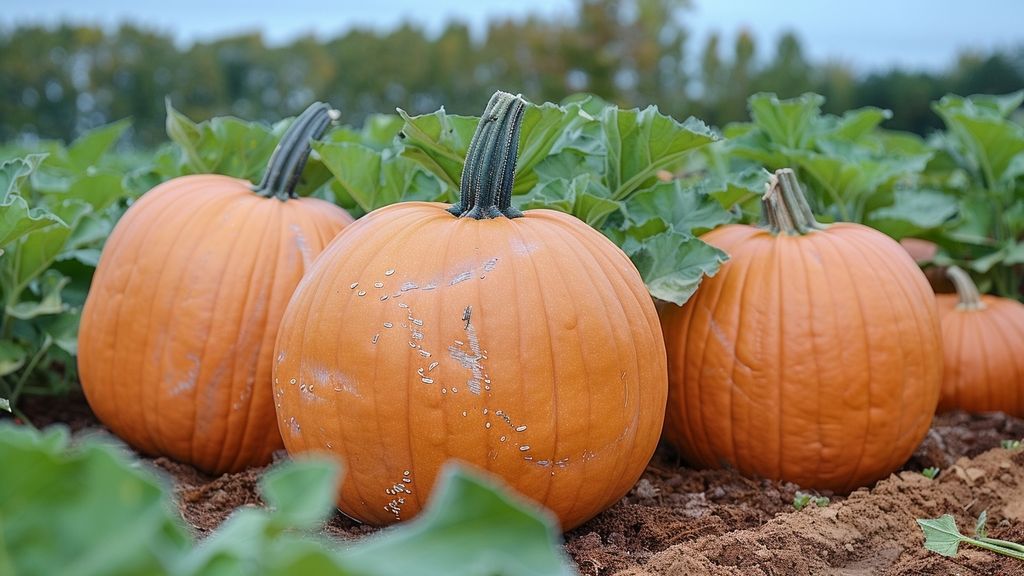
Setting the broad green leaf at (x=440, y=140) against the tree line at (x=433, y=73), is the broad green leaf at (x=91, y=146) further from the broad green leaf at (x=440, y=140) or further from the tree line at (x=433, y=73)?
the tree line at (x=433, y=73)

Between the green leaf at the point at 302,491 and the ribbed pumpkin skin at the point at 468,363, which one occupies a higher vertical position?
the green leaf at the point at 302,491

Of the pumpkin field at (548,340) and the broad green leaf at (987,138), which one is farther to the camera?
the broad green leaf at (987,138)

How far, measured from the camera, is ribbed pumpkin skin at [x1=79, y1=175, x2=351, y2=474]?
254cm

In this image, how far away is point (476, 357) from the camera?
1998 mm

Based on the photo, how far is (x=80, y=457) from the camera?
0.86m

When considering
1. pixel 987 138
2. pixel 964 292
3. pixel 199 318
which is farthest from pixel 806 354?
pixel 987 138

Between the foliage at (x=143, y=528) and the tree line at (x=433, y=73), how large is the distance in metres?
16.6

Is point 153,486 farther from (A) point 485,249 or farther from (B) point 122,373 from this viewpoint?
(B) point 122,373

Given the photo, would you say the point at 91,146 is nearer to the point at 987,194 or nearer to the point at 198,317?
the point at 198,317

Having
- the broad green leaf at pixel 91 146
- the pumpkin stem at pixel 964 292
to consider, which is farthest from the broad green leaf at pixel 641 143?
the broad green leaf at pixel 91 146

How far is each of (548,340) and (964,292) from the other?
2317 mm

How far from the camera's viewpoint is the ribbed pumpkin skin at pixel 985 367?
3453mm

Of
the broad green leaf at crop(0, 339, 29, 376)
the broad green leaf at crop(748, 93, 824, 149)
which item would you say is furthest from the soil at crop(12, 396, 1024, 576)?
the broad green leaf at crop(748, 93, 824, 149)

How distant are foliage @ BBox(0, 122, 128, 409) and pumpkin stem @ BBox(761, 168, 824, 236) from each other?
6.38ft
